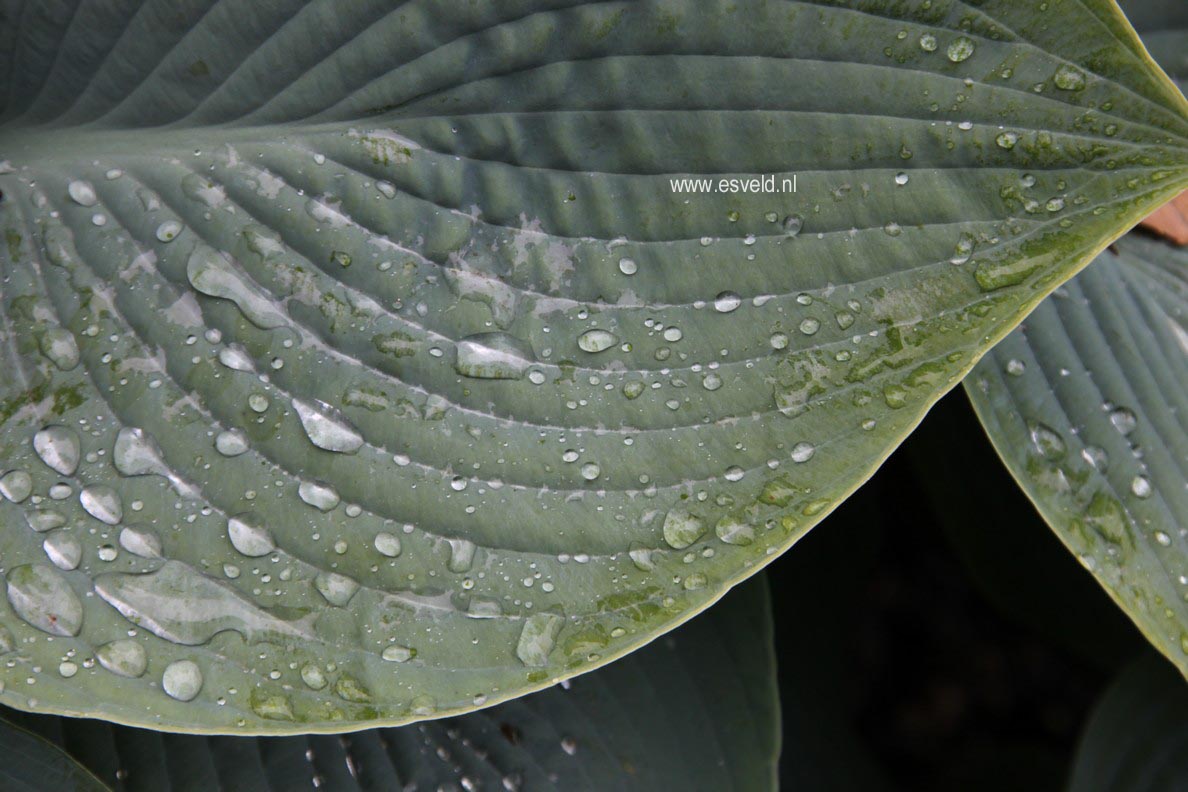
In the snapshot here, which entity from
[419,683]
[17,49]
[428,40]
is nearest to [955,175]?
[428,40]

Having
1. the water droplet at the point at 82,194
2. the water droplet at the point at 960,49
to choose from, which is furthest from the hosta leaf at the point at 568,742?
the water droplet at the point at 960,49

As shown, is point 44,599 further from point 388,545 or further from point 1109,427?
point 1109,427

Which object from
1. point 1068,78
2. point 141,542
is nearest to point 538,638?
point 141,542

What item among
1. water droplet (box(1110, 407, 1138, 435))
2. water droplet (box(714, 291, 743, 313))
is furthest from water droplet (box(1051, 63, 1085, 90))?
water droplet (box(1110, 407, 1138, 435))

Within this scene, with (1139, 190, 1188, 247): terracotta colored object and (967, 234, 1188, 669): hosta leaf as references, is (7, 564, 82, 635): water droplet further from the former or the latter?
(1139, 190, 1188, 247): terracotta colored object

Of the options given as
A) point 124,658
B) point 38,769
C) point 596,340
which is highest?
point 596,340

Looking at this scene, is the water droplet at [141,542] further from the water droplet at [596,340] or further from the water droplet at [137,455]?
the water droplet at [596,340]

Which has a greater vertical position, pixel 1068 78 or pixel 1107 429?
pixel 1068 78
